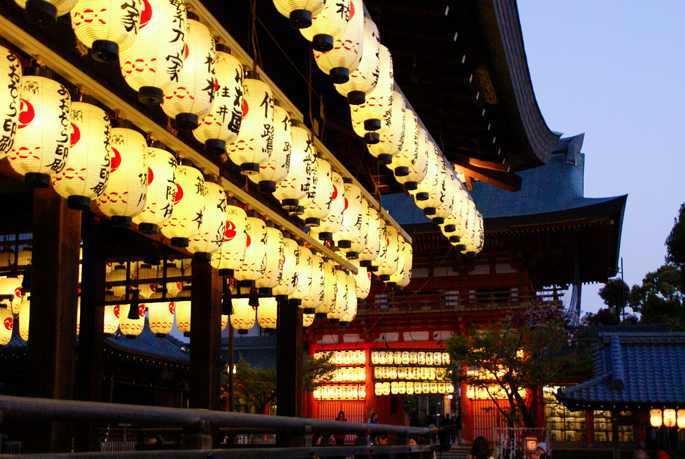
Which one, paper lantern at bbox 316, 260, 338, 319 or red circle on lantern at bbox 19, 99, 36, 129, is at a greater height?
red circle on lantern at bbox 19, 99, 36, 129

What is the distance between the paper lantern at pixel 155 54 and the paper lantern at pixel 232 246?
2608 mm

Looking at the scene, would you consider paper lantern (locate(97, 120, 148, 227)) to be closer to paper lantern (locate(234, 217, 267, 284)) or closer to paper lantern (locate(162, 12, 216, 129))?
paper lantern (locate(162, 12, 216, 129))

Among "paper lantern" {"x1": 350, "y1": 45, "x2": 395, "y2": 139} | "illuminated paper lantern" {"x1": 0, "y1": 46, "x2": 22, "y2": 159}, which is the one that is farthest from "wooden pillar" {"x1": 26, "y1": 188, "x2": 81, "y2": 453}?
"paper lantern" {"x1": 350, "y1": 45, "x2": 395, "y2": 139}

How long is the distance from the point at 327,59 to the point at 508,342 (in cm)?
1708

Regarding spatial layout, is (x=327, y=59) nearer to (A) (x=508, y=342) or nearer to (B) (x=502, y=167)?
(B) (x=502, y=167)

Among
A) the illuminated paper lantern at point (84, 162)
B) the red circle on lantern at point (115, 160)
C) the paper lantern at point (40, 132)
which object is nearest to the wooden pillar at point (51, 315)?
the red circle on lantern at point (115, 160)

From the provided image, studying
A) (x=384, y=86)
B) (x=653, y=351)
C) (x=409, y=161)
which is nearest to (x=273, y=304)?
(x=409, y=161)

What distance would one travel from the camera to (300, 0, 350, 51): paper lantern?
519cm

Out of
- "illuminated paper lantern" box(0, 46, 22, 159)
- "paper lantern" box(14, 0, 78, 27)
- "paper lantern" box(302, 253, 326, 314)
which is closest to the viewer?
"paper lantern" box(14, 0, 78, 27)

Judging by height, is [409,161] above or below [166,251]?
above

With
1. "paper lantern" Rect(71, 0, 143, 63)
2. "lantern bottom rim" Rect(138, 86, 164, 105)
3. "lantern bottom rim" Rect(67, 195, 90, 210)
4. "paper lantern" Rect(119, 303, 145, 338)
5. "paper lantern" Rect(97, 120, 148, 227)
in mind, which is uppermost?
"paper lantern" Rect(71, 0, 143, 63)

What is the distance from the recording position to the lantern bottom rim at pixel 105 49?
393 centimetres

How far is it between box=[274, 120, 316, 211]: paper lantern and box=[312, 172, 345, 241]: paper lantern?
1.10m

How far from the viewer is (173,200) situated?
570 cm
